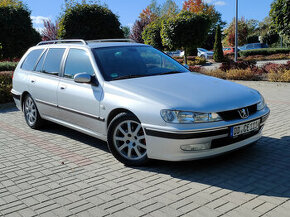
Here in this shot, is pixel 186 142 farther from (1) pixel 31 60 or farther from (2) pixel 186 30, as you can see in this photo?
(2) pixel 186 30

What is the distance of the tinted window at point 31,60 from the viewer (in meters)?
6.93

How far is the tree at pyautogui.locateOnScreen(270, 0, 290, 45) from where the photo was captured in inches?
593

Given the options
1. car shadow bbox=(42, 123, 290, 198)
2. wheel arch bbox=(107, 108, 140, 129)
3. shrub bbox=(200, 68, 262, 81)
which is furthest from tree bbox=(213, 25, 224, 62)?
wheel arch bbox=(107, 108, 140, 129)

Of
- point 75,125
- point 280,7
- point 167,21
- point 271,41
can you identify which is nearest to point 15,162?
point 75,125

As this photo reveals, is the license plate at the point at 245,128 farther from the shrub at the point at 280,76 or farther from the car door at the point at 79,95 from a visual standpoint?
the shrub at the point at 280,76

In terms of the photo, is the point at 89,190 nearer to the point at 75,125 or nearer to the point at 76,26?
the point at 75,125

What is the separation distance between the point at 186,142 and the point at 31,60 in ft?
14.0

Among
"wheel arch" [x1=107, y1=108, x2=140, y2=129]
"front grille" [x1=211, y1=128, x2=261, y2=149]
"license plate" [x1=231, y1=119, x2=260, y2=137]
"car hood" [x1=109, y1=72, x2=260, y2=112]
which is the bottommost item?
"front grille" [x1=211, y1=128, x2=261, y2=149]

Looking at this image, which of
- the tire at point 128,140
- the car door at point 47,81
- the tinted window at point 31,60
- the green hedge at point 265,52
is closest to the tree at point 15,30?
the tinted window at point 31,60

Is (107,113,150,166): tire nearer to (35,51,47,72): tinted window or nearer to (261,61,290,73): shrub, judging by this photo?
(35,51,47,72): tinted window

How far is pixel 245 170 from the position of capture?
4.46 metres

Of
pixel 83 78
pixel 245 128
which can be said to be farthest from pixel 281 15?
pixel 83 78

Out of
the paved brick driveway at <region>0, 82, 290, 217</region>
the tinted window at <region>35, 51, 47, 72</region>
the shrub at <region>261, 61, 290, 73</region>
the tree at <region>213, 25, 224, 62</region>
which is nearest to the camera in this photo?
the paved brick driveway at <region>0, 82, 290, 217</region>

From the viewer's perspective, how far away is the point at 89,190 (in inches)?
158
